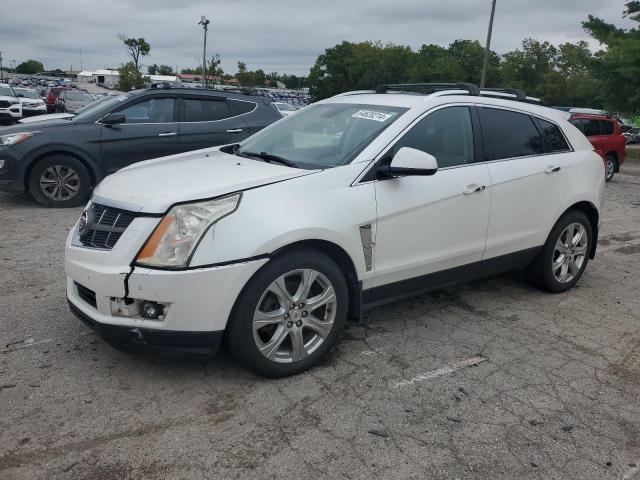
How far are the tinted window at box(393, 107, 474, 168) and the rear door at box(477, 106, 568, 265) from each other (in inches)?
7.3

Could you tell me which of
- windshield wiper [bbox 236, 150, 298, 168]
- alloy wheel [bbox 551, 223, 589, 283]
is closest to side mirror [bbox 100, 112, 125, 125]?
windshield wiper [bbox 236, 150, 298, 168]

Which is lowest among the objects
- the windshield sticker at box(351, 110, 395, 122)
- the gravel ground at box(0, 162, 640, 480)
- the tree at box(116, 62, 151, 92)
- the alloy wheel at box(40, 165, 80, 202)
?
the gravel ground at box(0, 162, 640, 480)

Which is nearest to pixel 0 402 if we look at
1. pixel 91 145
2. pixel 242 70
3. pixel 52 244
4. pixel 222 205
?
pixel 222 205

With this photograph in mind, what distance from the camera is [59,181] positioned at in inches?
327

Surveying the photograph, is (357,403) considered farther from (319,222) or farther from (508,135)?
(508,135)

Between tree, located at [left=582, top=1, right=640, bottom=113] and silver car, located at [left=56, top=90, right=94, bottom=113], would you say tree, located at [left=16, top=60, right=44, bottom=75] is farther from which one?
tree, located at [left=582, top=1, right=640, bottom=113]

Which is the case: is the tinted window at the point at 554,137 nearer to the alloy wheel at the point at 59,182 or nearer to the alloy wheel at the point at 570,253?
the alloy wheel at the point at 570,253

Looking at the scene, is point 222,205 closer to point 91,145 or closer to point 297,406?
point 297,406

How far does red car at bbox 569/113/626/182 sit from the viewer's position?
49.1 feet

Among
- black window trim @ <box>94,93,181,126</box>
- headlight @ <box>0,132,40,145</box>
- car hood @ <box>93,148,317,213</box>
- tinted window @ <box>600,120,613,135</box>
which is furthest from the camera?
tinted window @ <box>600,120,613,135</box>

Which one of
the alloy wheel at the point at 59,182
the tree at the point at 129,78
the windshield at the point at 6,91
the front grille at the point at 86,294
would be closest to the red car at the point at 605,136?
the alloy wheel at the point at 59,182

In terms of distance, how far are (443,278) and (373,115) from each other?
4.25ft

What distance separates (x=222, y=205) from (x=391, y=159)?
1.24m

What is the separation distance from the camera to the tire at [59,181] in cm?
816
